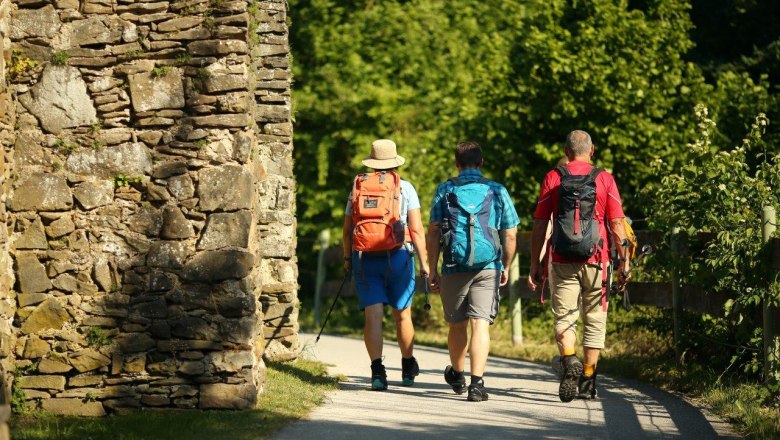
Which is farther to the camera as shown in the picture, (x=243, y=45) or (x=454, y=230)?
(x=454, y=230)

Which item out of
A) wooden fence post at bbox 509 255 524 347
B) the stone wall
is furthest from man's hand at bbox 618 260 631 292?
wooden fence post at bbox 509 255 524 347

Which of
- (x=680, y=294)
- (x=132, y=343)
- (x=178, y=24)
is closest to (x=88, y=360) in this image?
(x=132, y=343)

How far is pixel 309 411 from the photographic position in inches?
339

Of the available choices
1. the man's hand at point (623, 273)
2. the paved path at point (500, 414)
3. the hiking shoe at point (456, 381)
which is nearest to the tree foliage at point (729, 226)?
the man's hand at point (623, 273)

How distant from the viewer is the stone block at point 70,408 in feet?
27.6

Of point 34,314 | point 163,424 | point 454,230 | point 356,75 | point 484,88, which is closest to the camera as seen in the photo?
point 163,424

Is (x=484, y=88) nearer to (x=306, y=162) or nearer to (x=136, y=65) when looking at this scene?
(x=306, y=162)

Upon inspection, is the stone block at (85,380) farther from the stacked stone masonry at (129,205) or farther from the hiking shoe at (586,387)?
the hiking shoe at (586,387)

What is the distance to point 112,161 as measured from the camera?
8.55 meters

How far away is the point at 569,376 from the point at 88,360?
333cm

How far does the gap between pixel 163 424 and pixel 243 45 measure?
2.48 meters

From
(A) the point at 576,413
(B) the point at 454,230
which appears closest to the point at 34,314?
(B) the point at 454,230

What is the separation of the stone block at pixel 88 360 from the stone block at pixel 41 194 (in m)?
0.94

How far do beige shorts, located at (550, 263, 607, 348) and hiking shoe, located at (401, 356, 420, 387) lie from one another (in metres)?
1.34
